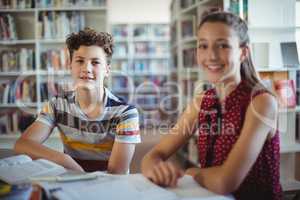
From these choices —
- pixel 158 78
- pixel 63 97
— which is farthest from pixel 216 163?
pixel 158 78

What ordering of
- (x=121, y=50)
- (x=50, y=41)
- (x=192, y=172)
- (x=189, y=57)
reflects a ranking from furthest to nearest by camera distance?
(x=121, y=50)
(x=189, y=57)
(x=50, y=41)
(x=192, y=172)

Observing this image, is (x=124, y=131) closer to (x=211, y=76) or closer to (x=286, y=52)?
(x=211, y=76)

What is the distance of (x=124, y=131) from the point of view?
112 centimetres

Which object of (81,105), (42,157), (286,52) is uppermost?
(286,52)

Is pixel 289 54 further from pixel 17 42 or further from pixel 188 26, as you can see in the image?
pixel 17 42

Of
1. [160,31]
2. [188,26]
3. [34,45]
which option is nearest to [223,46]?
[34,45]

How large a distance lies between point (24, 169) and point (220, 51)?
1.85ft

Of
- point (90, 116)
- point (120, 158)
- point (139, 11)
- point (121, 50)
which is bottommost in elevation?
point (120, 158)

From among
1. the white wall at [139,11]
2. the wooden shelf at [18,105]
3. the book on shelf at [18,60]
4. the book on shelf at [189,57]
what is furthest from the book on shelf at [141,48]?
the wooden shelf at [18,105]

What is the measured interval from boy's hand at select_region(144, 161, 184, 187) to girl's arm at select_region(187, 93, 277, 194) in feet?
0.19

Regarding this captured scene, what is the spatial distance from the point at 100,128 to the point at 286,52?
102cm

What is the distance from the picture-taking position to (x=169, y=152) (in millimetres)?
923

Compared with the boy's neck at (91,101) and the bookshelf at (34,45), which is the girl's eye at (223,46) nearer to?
the boy's neck at (91,101)

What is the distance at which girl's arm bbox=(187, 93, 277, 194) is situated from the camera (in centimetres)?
70
